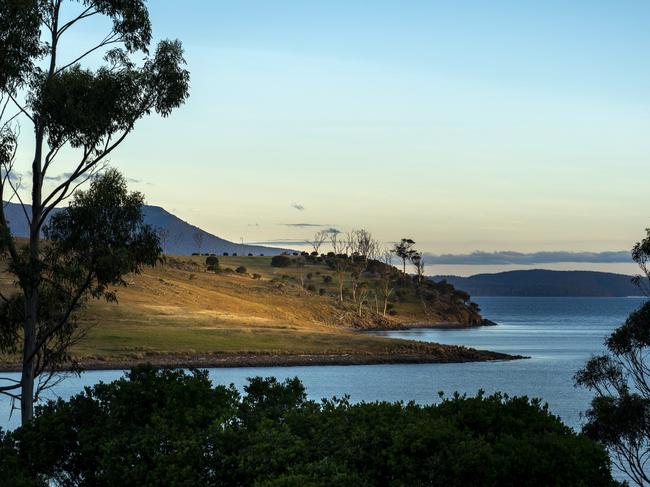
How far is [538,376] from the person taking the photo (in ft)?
337

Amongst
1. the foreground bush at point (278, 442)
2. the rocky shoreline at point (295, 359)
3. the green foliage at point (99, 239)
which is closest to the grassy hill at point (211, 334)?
the rocky shoreline at point (295, 359)

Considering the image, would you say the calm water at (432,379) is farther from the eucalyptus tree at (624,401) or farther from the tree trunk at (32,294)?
the tree trunk at (32,294)

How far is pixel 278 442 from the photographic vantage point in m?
18.8

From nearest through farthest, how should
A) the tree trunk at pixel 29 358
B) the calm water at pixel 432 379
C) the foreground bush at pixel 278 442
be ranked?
the foreground bush at pixel 278 442
the tree trunk at pixel 29 358
the calm water at pixel 432 379

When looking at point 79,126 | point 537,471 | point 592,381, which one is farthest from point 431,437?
point 592,381

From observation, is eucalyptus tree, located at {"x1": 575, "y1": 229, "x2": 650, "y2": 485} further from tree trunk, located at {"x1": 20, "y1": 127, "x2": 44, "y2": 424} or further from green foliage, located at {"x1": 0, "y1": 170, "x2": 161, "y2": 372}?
tree trunk, located at {"x1": 20, "y1": 127, "x2": 44, "y2": 424}

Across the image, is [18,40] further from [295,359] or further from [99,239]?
[295,359]

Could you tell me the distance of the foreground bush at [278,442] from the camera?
17297mm

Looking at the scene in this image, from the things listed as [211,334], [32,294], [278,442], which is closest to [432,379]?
[211,334]

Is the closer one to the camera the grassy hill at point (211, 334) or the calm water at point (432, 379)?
the calm water at point (432, 379)

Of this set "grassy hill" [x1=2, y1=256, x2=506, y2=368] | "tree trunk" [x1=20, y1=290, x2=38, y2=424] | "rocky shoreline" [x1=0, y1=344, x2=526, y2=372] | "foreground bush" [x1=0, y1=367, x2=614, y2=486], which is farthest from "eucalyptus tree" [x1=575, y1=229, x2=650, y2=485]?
"rocky shoreline" [x1=0, y1=344, x2=526, y2=372]

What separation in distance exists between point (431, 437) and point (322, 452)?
2.40m

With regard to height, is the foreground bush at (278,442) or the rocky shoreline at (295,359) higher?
the foreground bush at (278,442)

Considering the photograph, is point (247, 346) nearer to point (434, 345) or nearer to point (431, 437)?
point (434, 345)
